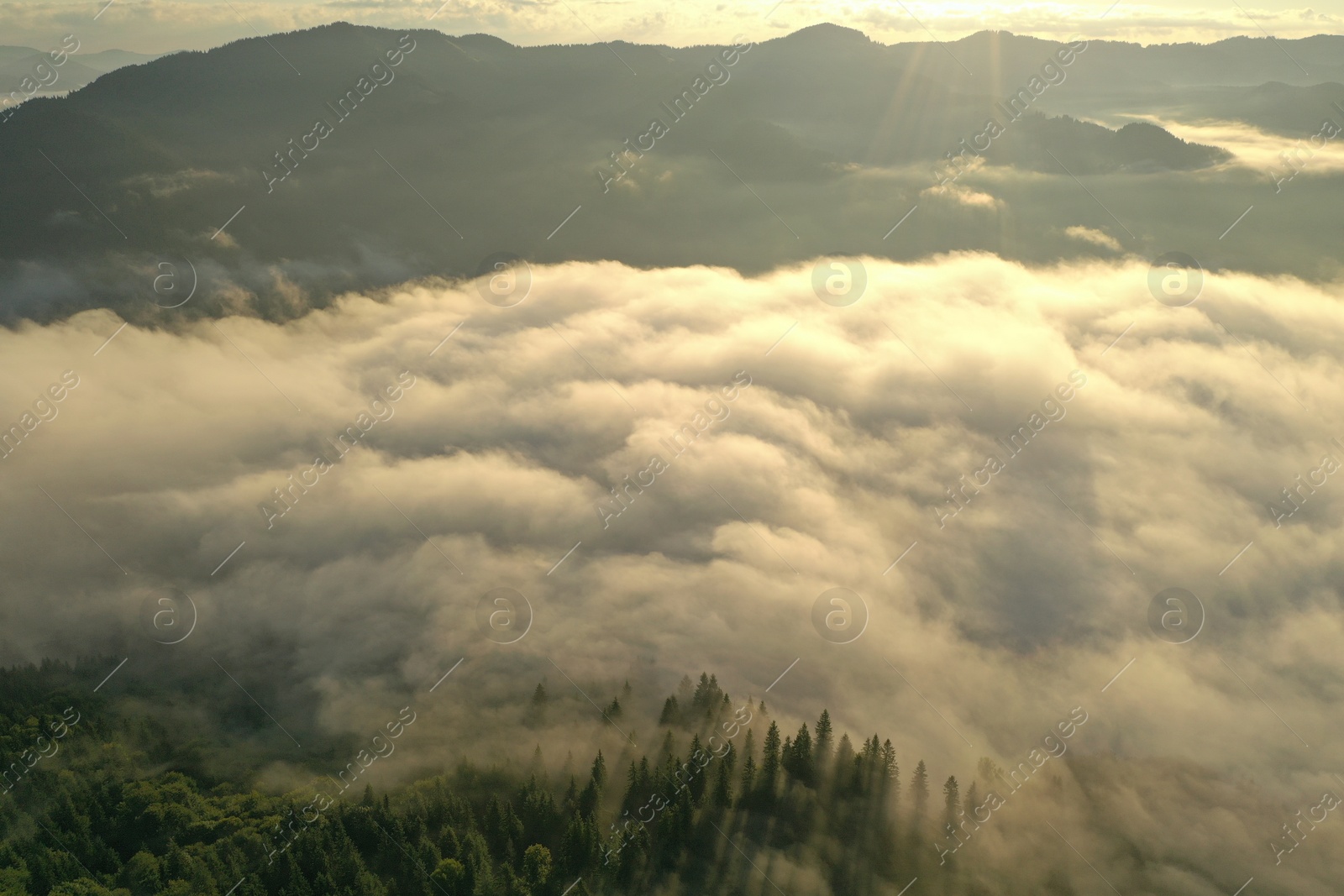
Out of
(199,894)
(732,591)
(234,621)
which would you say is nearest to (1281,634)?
(732,591)

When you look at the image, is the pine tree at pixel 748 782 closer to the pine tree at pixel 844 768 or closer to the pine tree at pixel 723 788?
the pine tree at pixel 723 788

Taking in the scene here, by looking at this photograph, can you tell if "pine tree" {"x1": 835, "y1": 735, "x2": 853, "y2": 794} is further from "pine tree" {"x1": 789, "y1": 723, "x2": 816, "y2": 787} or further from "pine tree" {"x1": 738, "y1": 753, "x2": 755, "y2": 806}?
"pine tree" {"x1": 738, "y1": 753, "x2": 755, "y2": 806}

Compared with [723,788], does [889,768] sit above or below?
below

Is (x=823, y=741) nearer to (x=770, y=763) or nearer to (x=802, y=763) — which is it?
(x=802, y=763)

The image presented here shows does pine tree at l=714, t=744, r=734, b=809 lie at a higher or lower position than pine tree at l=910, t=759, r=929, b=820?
higher

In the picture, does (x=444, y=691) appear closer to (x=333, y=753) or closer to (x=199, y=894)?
(x=333, y=753)

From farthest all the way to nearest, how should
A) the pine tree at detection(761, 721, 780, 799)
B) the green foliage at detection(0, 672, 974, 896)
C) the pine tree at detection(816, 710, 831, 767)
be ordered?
the pine tree at detection(816, 710, 831, 767) → the pine tree at detection(761, 721, 780, 799) → the green foliage at detection(0, 672, 974, 896)

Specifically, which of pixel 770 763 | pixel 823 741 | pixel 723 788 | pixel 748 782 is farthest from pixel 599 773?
pixel 823 741

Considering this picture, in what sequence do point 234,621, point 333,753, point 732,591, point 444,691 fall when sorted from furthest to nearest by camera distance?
point 732,591 < point 234,621 < point 444,691 < point 333,753

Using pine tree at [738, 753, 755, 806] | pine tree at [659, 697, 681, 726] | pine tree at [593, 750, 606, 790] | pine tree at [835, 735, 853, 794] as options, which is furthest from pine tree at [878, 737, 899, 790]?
pine tree at [593, 750, 606, 790]

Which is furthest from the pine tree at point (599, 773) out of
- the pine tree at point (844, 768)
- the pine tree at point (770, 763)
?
the pine tree at point (844, 768)

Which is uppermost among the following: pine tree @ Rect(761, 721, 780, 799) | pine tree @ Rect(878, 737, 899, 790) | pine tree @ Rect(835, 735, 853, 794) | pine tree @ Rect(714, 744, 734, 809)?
pine tree @ Rect(714, 744, 734, 809)
